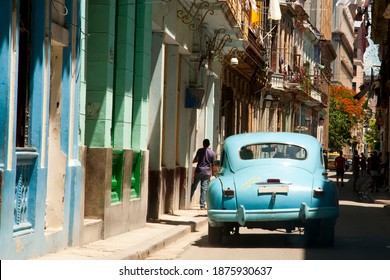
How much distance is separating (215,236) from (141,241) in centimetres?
131

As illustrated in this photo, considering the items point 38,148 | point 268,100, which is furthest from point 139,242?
point 268,100

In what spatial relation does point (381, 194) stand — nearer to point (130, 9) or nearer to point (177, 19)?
point (177, 19)

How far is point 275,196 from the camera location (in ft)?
52.1

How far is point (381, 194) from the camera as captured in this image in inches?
1590

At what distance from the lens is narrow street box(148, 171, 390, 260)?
14.8m

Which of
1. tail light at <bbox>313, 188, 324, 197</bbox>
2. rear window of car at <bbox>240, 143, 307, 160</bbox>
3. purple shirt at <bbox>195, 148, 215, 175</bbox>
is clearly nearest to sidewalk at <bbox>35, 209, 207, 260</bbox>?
rear window of car at <bbox>240, 143, 307, 160</bbox>

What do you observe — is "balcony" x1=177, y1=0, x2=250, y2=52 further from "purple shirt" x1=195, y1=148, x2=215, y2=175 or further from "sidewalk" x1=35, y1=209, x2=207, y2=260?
"sidewalk" x1=35, y1=209, x2=207, y2=260

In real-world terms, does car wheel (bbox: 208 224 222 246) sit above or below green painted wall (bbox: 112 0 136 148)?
below

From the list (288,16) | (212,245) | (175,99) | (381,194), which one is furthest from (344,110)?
(212,245)

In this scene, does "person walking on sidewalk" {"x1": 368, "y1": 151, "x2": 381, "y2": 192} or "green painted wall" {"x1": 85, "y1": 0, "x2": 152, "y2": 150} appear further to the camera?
"person walking on sidewalk" {"x1": 368, "y1": 151, "x2": 381, "y2": 192}

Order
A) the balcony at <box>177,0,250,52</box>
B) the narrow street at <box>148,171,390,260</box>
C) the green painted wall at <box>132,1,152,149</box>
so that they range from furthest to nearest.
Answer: the balcony at <box>177,0,250,52</box> → the green painted wall at <box>132,1,152,149</box> → the narrow street at <box>148,171,390,260</box>

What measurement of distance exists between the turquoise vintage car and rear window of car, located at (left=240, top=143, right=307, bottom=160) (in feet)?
0.05

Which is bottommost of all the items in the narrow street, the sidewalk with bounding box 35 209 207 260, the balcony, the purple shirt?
the narrow street

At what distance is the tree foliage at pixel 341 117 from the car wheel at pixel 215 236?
88.3 metres
